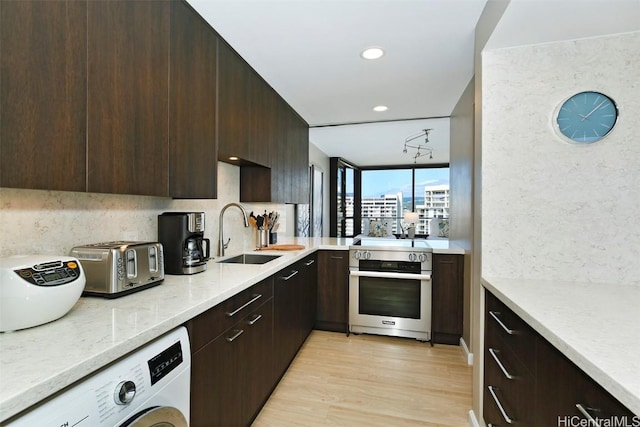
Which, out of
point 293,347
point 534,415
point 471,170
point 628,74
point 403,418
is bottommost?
point 403,418

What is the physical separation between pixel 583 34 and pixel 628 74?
0.31 m

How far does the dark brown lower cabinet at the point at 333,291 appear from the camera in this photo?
321 centimetres

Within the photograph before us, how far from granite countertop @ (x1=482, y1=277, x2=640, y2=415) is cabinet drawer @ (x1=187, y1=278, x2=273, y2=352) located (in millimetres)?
1233

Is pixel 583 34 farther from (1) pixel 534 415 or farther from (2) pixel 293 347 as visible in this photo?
(2) pixel 293 347

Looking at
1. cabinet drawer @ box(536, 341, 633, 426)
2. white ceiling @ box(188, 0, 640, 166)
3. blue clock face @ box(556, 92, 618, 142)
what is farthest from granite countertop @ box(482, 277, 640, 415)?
white ceiling @ box(188, 0, 640, 166)

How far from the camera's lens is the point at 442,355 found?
8.99ft

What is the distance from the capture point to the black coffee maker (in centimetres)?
170

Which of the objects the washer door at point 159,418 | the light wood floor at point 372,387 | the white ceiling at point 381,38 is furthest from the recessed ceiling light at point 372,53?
the light wood floor at point 372,387

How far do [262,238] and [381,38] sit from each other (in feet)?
6.88

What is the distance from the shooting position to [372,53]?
6.96ft

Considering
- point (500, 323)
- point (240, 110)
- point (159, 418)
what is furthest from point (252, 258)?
point (500, 323)

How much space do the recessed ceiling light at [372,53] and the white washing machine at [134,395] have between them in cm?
198

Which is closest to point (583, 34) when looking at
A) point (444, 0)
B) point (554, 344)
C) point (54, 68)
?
point (444, 0)

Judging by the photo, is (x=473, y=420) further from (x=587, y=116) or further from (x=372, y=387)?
(x=587, y=116)
